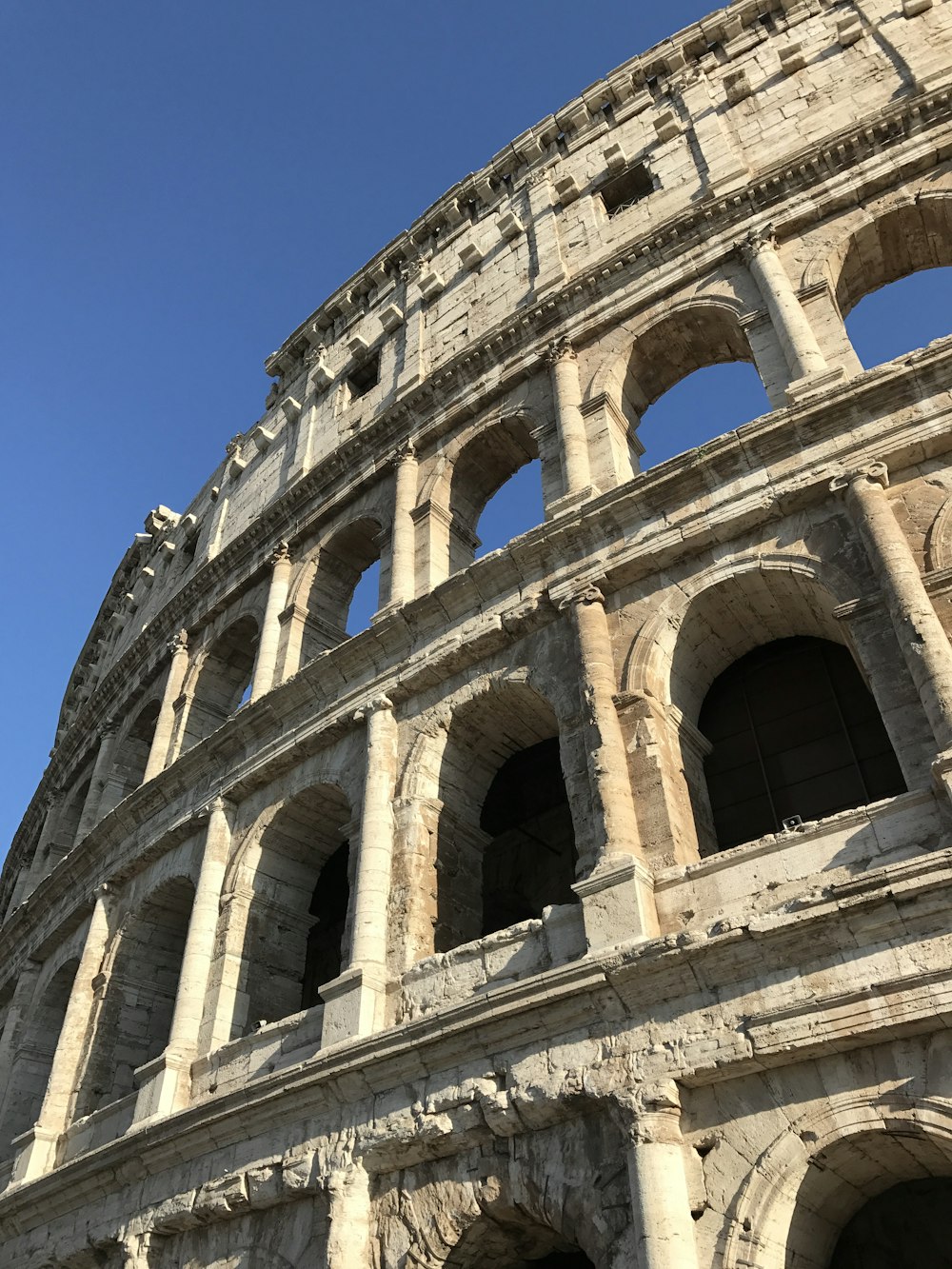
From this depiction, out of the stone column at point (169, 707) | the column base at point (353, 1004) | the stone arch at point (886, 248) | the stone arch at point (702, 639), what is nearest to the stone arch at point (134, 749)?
the stone column at point (169, 707)

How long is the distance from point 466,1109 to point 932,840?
3948mm

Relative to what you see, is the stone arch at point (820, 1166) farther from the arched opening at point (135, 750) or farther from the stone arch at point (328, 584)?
the arched opening at point (135, 750)

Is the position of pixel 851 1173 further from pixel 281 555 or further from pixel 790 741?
pixel 281 555

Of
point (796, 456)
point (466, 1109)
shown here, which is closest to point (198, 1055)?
point (466, 1109)

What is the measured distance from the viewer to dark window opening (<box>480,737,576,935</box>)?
12023 millimetres

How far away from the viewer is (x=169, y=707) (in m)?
16.2

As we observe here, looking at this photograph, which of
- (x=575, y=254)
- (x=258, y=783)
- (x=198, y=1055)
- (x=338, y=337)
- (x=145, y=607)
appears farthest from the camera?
(x=145, y=607)

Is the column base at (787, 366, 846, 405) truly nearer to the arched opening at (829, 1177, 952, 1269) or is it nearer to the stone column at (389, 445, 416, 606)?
the stone column at (389, 445, 416, 606)

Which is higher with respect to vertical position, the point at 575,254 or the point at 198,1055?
the point at 575,254

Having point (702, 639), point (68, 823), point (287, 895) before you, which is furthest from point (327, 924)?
point (68, 823)

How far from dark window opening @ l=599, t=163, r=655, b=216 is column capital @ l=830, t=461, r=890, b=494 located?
25.9 feet

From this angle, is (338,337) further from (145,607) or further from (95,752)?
(95,752)

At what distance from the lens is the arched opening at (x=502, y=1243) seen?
741 centimetres

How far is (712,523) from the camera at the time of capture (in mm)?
9438
